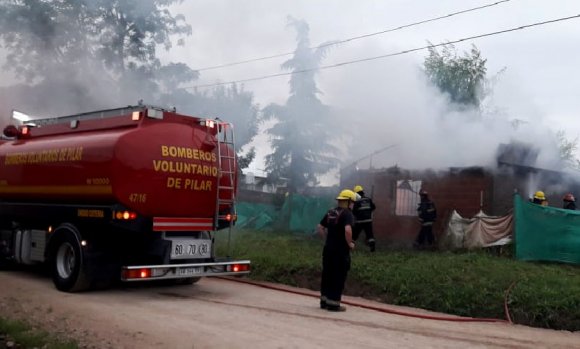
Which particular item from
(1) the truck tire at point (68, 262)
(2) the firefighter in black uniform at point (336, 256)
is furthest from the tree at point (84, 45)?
(2) the firefighter in black uniform at point (336, 256)

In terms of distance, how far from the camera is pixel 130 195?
7711mm

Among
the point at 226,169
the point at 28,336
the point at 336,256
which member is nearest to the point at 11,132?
the point at 226,169

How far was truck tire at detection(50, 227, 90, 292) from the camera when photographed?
812 centimetres

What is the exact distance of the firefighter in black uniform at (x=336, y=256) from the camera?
7.65 metres

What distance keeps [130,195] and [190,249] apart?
125 cm

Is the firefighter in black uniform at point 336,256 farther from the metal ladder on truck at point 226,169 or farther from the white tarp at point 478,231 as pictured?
the white tarp at point 478,231

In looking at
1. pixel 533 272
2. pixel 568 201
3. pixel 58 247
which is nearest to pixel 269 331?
pixel 58 247

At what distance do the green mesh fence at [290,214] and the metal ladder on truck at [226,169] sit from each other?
30.9 feet

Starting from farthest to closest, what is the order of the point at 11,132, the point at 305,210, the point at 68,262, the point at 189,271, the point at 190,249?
1. the point at 305,210
2. the point at 11,132
3. the point at 68,262
4. the point at 190,249
5. the point at 189,271

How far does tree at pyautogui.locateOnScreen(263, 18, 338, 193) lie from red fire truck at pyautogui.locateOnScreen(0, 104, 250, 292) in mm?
8896

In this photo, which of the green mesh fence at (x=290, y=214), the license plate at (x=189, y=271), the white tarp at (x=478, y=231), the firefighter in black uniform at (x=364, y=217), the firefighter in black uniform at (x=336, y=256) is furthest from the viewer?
the green mesh fence at (x=290, y=214)

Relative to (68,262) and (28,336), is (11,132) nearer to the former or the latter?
(68,262)

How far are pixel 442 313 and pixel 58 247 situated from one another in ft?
19.7

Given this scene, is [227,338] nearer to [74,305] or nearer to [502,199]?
[74,305]
